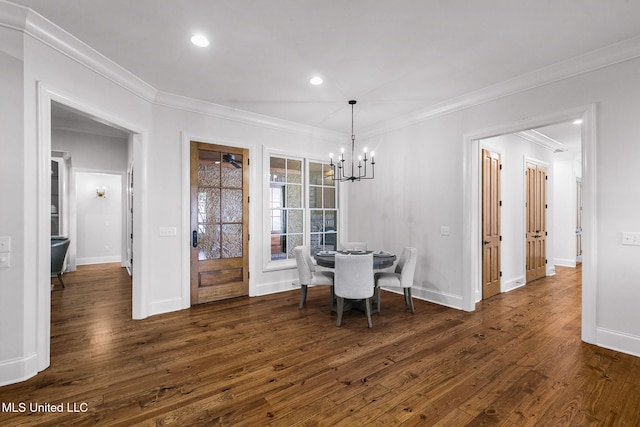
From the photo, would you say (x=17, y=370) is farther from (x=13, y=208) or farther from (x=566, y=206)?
(x=566, y=206)

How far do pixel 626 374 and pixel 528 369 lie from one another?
2.33 feet

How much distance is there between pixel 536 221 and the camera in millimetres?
5887

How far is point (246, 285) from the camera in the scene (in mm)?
4672

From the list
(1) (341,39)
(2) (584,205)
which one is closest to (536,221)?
(2) (584,205)

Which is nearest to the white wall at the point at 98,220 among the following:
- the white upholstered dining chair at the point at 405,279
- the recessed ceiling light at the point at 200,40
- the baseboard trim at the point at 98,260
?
the baseboard trim at the point at 98,260

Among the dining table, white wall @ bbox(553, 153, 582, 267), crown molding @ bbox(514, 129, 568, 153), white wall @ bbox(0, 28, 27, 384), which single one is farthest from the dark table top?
white wall @ bbox(553, 153, 582, 267)

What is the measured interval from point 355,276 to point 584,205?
7.87 ft

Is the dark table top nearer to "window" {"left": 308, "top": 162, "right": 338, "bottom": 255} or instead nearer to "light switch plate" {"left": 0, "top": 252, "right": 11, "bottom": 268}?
"window" {"left": 308, "top": 162, "right": 338, "bottom": 255}

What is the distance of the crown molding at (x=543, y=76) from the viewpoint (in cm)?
274

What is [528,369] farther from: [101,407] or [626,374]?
[101,407]

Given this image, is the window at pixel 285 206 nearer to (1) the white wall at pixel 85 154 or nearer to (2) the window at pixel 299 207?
(2) the window at pixel 299 207

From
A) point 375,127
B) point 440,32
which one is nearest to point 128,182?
point 375,127
